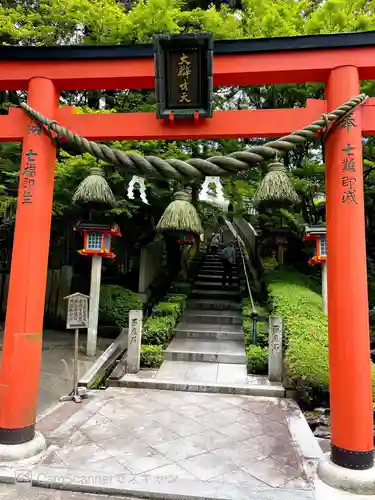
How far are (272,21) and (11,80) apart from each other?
8.47 metres

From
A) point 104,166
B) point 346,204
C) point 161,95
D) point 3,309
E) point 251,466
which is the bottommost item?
point 251,466

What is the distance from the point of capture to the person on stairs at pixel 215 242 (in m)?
22.4

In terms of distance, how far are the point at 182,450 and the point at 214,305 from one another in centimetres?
838

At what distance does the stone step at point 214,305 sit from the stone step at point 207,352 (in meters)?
2.70

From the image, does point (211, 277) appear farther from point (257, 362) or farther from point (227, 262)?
point (257, 362)

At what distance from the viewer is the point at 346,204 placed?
4.07m

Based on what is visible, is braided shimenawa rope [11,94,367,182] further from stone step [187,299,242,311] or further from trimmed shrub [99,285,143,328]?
stone step [187,299,242,311]

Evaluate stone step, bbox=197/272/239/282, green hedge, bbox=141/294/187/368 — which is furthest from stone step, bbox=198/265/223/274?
green hedge, bbox=141/294/187/368

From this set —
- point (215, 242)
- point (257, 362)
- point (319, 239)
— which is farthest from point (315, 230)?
point (215, 242)

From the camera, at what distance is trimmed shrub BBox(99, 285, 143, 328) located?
1128cm

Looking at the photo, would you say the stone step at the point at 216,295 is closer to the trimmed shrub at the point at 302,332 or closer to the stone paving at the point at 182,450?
the trimmed shrub at the point at 302,332

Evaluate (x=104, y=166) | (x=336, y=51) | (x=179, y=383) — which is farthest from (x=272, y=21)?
(x=179, y=383)

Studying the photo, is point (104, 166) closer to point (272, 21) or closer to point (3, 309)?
point (272, 21)

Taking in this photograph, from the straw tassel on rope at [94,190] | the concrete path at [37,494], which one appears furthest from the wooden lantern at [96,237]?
the concrete path at [37,494]
